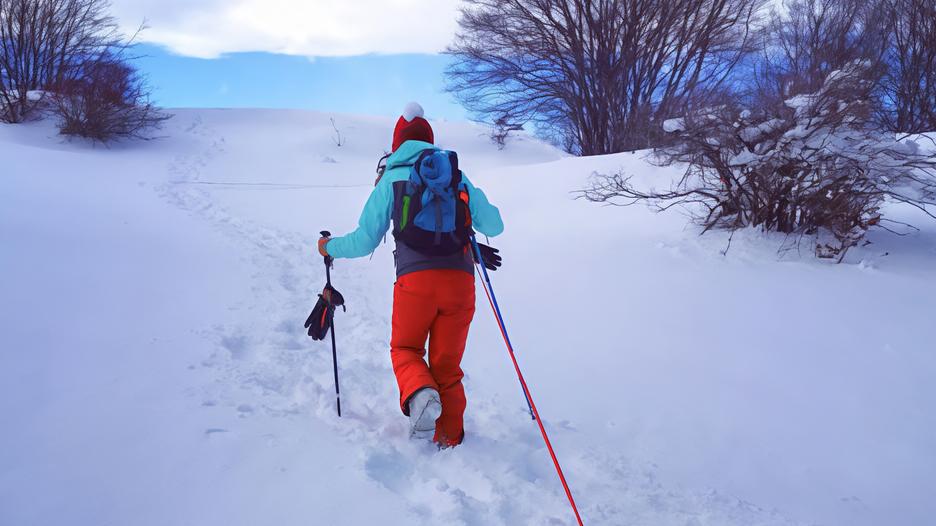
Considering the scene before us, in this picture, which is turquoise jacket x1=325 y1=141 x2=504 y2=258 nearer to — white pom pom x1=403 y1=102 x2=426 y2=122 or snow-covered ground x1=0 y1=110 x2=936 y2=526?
white pom pom x1=403 y1=102 x2=426 y2=122

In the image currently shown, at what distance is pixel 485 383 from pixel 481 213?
1.36 meters

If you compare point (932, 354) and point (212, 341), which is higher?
point (932, 354)

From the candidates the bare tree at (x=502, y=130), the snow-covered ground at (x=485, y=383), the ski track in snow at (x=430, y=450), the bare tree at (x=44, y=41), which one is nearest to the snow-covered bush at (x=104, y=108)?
the bare tree at (x=44, y=41)

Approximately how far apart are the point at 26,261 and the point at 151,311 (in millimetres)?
1081

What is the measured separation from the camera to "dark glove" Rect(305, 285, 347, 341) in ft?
9.73

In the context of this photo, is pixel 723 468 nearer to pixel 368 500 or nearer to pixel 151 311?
pixel 368 500

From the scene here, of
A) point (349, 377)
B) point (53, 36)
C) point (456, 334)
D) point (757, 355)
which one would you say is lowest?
point (349, 377)

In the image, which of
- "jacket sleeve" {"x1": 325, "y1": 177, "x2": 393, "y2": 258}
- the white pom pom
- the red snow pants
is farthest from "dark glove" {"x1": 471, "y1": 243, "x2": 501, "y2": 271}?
the white pom pom

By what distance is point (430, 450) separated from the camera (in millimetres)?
2598

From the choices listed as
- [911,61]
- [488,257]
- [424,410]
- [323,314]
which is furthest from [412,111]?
[911,61]

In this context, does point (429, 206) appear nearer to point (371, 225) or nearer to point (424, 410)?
point (371, 225)

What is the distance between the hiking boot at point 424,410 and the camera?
246cm

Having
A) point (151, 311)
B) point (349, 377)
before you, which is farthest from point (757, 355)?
point (151, 311)

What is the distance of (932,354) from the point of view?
11.9ft
